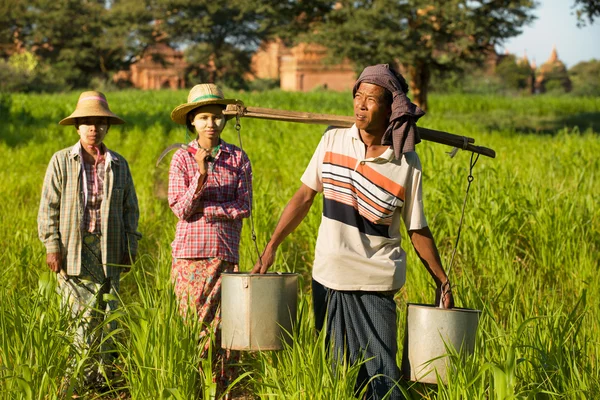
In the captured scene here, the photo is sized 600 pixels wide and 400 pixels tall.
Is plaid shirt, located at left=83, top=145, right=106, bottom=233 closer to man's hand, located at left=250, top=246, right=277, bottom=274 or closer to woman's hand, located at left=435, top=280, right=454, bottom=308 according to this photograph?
man's hand, located at left=250, top=246, right=277, bottom=274

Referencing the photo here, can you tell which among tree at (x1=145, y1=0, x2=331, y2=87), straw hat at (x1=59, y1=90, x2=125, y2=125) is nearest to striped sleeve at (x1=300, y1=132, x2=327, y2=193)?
straw hat at (x1=59, y1=90, x2=125, y2=125)

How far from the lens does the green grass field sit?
2844 mm

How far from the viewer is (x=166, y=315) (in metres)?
2.99

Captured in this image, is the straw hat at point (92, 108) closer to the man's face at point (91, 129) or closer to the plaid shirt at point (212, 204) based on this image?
the man's face at point (91, 129)

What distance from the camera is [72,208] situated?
3.64 metres

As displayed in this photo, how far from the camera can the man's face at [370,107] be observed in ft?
8.82

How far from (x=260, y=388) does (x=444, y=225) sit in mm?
2734

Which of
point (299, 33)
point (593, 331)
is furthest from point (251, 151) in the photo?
point (299, 33)

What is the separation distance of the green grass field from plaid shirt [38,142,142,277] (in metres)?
0.16

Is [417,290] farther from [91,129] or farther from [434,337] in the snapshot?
[91,129]

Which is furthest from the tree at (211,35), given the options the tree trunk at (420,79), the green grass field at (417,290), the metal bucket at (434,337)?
the metal bucket at (434,337)

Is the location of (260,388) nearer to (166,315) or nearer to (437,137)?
(166,315)

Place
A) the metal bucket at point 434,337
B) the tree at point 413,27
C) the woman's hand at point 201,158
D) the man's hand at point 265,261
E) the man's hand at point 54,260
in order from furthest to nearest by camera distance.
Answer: the tree at point 413,27 → the man's hand at point 54,260 → the woman's hand at point 201,158 → the man's hand at point 265,261 → the metal bucket at point 434,337

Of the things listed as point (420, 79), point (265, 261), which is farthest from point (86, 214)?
point (420, 79)
